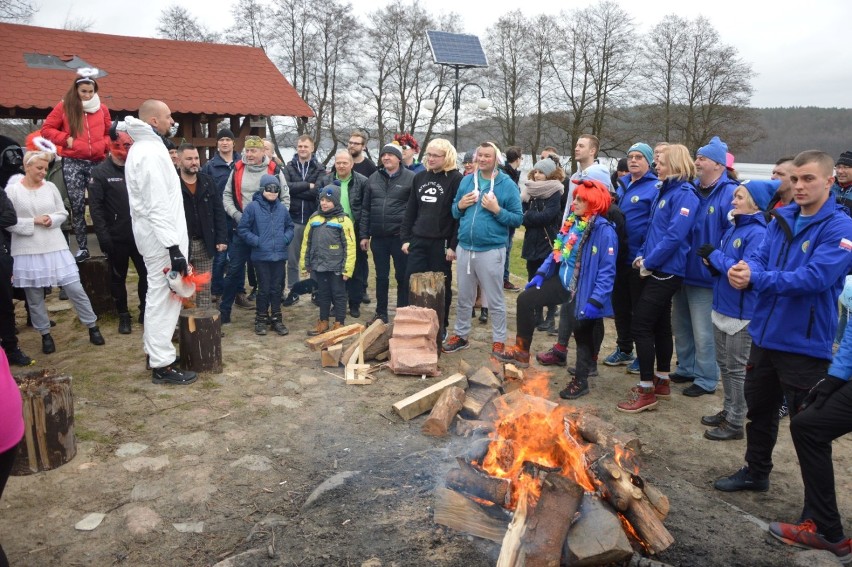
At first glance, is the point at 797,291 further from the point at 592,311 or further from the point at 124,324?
the point at 124,324

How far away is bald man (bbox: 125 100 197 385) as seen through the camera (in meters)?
5.02

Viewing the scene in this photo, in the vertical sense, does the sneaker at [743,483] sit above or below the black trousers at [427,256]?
below

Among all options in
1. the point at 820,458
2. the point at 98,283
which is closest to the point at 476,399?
the point at 820,458

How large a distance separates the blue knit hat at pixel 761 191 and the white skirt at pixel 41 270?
6.43 m

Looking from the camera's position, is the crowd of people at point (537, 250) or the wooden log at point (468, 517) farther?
the crowd of people at point (537, 250)

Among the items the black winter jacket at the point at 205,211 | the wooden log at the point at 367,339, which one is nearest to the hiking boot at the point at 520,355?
the wooden log at the point at 367,339

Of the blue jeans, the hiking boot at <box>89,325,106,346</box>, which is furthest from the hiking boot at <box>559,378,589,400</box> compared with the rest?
the hiking boot at <box>89,325,106,346</box>

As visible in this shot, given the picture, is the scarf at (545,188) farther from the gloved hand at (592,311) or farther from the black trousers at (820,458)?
the black trousers at (820,458)

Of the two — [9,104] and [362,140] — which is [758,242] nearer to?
[362,140]

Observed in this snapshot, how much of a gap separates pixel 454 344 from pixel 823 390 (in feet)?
13.1

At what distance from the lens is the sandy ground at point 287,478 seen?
3096mm

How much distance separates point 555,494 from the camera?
2.97m

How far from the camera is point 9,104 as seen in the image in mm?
11703

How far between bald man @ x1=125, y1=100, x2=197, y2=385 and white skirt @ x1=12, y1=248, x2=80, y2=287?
1.45 m
